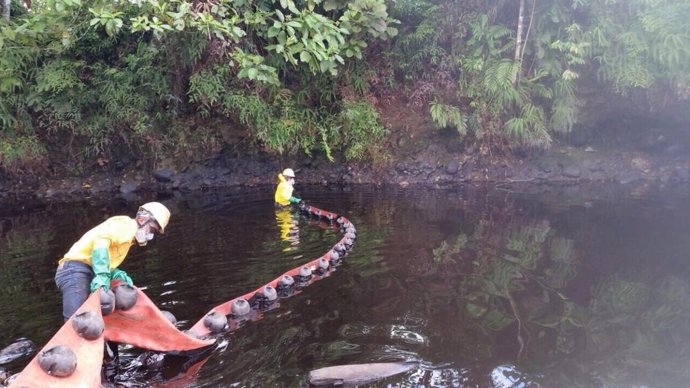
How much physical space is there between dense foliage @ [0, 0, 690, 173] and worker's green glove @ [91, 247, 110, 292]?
868cm

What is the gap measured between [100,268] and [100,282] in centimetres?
12

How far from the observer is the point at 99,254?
4641 millimetres

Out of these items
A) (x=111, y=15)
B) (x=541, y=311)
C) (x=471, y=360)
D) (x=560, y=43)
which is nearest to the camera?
(x=471, y=360)

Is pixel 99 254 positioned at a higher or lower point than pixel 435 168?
higher

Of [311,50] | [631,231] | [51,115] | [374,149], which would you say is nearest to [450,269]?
[631,231]

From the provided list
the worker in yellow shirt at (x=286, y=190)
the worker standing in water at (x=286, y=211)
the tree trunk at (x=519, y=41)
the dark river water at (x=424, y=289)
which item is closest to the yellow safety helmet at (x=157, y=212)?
the dark river water at (x=424, y=289)

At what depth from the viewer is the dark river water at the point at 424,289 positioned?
5.03 metres

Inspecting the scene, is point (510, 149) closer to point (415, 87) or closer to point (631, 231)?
point (415, 87)

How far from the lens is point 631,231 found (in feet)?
32.8

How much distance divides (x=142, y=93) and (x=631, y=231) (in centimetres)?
1283

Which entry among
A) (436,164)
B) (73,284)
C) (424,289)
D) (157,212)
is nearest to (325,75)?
(436,164)

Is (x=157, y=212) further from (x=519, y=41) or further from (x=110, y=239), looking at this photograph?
(x=519, y=41)

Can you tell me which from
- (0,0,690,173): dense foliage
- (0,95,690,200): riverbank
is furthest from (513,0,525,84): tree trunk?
(0,95,690,200): riverbank

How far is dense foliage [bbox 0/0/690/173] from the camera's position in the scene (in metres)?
13.6
